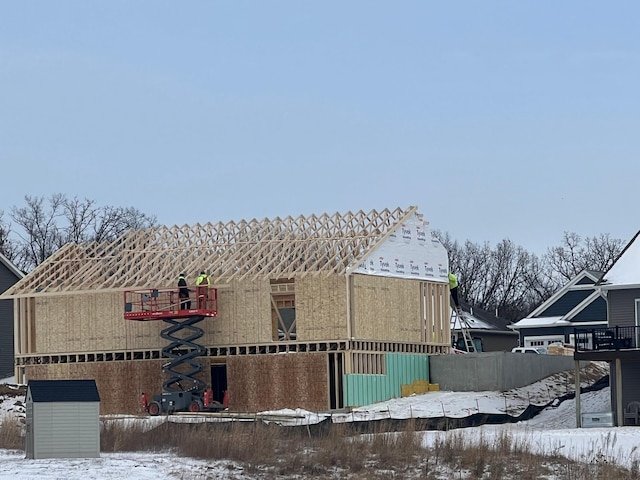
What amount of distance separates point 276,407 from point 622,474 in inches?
833

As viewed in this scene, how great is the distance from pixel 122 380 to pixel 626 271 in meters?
19.0

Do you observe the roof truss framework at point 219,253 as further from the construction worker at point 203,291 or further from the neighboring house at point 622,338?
the neighboring house at point 622,338

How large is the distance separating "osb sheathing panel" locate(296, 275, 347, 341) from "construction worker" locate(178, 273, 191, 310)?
12.9ft

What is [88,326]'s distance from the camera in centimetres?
5791

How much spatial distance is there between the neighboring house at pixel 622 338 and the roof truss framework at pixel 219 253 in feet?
30.5

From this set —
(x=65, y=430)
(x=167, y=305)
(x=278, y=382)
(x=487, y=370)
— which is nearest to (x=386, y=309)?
(x=487, y=370)

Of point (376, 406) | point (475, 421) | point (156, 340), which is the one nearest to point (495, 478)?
point (475, 421)

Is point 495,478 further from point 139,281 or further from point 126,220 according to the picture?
point 126,220

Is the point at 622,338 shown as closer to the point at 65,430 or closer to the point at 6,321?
the point at 65,430

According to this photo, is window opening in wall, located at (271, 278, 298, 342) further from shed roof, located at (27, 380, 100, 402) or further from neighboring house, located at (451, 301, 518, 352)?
neighboring house, located at (451, 301, 518, 352)

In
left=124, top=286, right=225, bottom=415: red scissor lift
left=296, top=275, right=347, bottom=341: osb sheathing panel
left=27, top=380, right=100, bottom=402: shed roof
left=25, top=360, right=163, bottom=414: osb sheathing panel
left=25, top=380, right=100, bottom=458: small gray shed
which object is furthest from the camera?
left=25, top=360, right=163, bottom=414: osb sheathing panel

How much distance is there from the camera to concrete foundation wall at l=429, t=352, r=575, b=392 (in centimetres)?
5519

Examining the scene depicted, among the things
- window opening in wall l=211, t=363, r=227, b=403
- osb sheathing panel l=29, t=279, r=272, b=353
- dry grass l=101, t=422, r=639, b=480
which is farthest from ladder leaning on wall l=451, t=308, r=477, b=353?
dry grass l=101, t=422, r=639, b=480

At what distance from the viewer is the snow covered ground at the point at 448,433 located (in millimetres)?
31703
